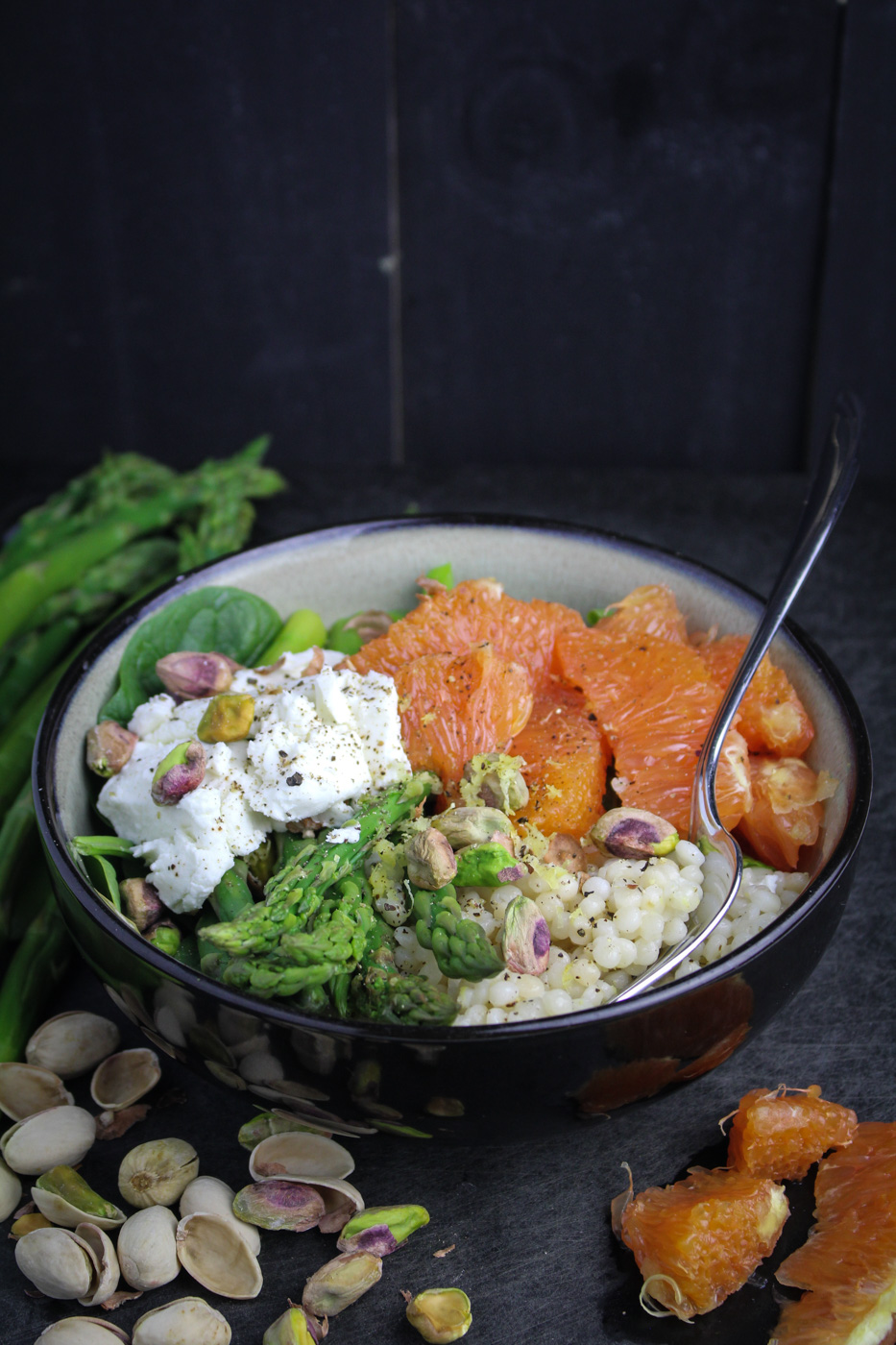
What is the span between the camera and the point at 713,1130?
1767 millimetres

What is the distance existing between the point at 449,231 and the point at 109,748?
8.20ft

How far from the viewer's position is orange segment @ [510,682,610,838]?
188cm

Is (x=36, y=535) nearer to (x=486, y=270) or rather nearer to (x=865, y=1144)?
(x=486, y=270)

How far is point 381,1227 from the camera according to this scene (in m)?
1.60

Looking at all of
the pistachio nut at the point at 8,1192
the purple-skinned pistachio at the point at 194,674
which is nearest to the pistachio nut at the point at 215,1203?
the pistachio nut at the point at 8,1192

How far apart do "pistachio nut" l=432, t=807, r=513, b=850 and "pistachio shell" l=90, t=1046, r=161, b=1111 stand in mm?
607

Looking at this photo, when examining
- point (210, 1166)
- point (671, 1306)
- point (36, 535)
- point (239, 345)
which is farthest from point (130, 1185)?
point (239, 345)

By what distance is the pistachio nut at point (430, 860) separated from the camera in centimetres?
166

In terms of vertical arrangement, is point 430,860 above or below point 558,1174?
above

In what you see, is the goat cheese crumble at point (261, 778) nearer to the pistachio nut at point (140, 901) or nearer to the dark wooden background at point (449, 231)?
the pistachio nut at point (140, 901)

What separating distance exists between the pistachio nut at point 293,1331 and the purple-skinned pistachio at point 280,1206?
0.13 meters

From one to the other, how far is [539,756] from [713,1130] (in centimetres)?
63

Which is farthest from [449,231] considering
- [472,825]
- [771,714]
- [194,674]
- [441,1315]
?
[441,1315]

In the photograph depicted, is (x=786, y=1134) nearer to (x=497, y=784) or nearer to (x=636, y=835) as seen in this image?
(x=636, y=835)
